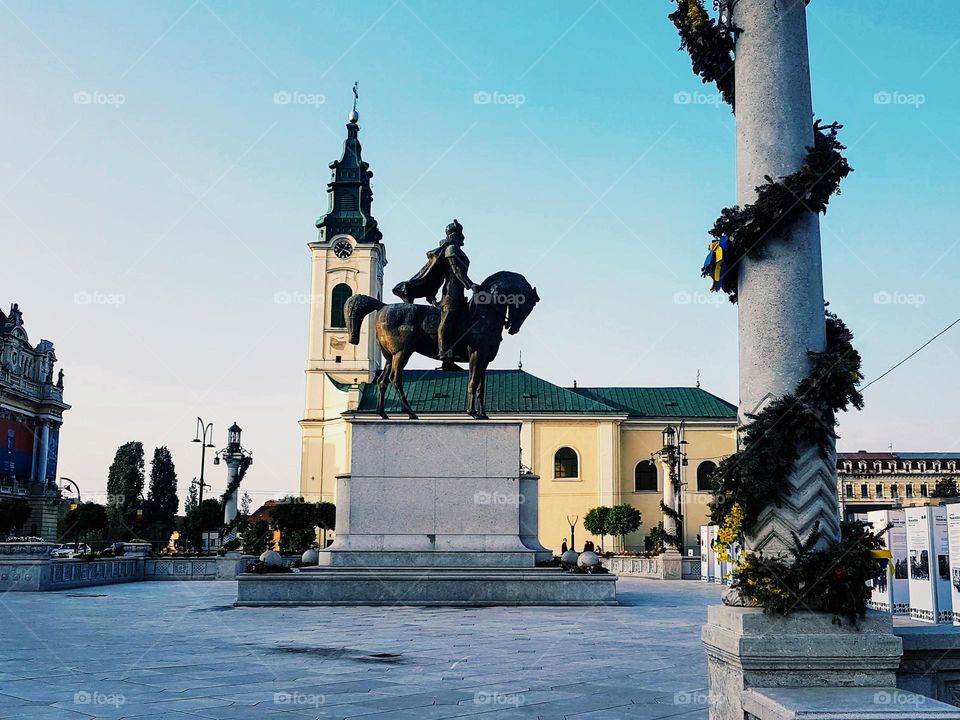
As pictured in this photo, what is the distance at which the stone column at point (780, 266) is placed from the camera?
716cm

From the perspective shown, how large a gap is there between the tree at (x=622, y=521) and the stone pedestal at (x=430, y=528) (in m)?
43.3

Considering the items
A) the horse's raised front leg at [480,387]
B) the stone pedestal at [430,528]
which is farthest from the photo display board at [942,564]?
the horse's raised front leg at [480,387]

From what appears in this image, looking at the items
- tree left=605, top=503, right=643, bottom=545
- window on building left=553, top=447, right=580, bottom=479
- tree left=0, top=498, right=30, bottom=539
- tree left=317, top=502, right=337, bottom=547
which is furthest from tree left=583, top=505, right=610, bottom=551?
tree left=0, top=498, right=30, bottom=539

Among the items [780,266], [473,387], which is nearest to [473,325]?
[473,387]

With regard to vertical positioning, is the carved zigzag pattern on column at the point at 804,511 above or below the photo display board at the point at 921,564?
above

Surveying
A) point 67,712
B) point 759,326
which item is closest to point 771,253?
point 759,326

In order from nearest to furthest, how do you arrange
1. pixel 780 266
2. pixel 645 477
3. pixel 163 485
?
pixel 780 266 < pixel 645 477 < pixel 163 485

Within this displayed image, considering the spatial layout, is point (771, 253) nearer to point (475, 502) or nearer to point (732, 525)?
point (732, 525)

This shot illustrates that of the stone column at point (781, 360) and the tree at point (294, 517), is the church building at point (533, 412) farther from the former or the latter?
the stone column at point (781, 360)

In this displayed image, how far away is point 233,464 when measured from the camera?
38.8m

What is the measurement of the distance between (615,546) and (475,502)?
5068 centimetres

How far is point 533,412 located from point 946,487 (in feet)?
184

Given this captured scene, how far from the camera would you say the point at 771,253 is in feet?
24.8

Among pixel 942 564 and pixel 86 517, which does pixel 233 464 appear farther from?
pixel 942 564
